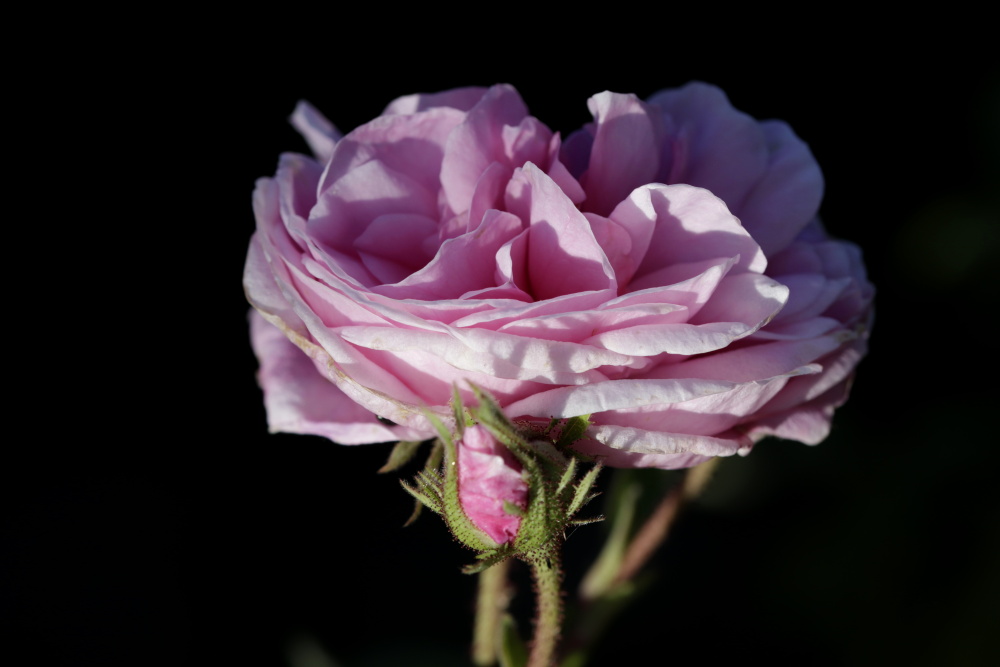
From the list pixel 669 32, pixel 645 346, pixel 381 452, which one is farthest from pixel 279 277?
pixel 669 32

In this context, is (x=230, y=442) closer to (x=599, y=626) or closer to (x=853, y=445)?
(x=599, y=626)

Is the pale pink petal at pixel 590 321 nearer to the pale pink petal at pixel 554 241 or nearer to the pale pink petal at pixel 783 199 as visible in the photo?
the pale pink petal at pixel 554 241

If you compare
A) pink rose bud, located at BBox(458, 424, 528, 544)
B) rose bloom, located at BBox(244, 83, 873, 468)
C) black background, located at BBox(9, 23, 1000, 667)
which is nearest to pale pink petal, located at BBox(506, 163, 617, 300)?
rose bloom, located at BBox(244, 83, 873, 468)

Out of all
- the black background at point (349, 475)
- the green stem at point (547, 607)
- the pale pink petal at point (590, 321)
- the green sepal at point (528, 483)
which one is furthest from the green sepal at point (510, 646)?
the black background at point (349, 475)

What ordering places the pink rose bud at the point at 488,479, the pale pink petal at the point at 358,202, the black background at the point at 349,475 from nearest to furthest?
the pink rose bud at the point at 488,479 → the pale pink petal at the point at 358,202 → the black background at the point at 349,475

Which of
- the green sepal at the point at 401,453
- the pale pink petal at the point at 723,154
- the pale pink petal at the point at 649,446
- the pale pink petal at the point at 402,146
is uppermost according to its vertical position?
the pale pink petal at the point at 402,146

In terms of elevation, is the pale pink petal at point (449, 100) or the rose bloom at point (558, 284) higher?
the pale pink petal at point (449, 100)

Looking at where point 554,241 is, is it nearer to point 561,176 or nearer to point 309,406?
point 561,176

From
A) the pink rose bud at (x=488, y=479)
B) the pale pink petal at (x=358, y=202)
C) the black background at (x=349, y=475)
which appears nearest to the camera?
the pink rose bud at (x=488, y=479)

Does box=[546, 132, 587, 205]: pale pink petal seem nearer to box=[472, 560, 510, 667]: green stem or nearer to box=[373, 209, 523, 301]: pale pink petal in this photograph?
box=[373, 209, 523, 301]: pale pink petal
